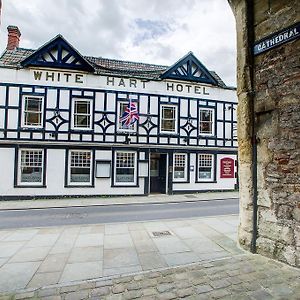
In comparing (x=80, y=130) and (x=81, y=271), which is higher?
(x=80, y=130)

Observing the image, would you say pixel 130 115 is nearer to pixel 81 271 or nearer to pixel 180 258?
pixel 180 258

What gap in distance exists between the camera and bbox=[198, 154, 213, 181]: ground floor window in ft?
56.4

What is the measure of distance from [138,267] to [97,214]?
614 centimetres

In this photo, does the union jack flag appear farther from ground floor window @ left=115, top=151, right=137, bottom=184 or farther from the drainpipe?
the drainpipe

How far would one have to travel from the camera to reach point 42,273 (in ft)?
14.6

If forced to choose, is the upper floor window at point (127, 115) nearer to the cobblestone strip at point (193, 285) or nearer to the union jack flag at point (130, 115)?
the union jack flag at point (130, 115)

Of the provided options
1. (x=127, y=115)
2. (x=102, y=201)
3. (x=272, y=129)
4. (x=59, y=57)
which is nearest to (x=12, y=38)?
(x=59, y=57)

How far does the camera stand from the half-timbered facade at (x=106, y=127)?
14617 millimetres

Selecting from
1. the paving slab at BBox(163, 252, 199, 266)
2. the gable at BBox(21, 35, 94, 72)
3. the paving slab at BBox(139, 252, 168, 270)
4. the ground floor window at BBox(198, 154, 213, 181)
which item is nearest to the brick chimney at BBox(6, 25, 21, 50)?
the gable at BBox(21, 35, 94, 72)

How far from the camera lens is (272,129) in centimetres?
491

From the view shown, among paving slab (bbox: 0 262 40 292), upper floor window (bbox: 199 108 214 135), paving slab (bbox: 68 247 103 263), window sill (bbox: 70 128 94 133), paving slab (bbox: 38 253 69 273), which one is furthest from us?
upper floor window (bbox: 199 108 214 135)

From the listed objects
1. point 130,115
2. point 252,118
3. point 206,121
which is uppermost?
point 206,121

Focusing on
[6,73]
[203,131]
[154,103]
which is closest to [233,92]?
[203,131]

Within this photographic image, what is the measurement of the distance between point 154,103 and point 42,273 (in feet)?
43.5
